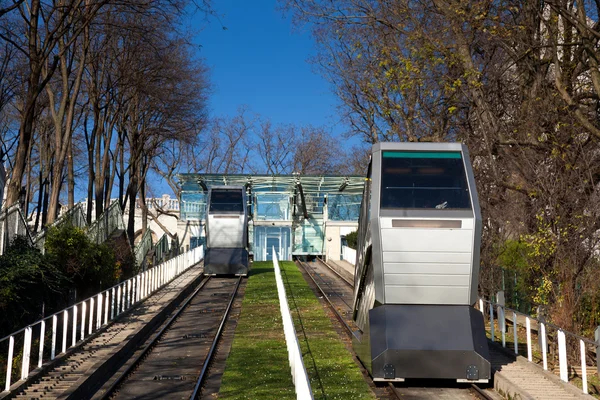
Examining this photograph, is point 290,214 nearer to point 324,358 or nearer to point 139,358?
point 139,358

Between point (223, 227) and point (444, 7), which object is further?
point (223, 227)

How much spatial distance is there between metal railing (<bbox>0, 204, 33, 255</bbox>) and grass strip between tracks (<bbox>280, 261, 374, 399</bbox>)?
734 cm

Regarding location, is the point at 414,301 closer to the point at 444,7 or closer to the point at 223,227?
the point at 444,7

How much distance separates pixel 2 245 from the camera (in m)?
17.0

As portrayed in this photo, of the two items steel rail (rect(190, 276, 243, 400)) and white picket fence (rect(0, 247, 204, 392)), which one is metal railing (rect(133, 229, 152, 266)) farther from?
steel rail (rect(190, 276, 243, 400))

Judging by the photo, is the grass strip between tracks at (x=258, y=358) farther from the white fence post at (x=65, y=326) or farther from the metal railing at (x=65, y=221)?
the metal railing at (x=65, y=221)

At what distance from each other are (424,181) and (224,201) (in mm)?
24196

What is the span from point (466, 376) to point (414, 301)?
1.42 meters

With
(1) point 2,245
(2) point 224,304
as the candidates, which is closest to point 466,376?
(1) point 2,245

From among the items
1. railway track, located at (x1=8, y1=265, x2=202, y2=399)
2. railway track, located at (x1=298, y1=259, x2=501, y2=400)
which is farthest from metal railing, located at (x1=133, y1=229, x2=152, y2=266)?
railway track, located at (x1=8, y1=265, x2=202, y2=399)

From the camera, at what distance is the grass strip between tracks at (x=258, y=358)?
11805mm

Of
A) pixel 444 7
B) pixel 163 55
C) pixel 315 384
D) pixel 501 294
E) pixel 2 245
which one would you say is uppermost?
pixel 163 55

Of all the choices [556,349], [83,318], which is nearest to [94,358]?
[83,318]

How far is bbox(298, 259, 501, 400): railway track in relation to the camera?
38.3 ft
